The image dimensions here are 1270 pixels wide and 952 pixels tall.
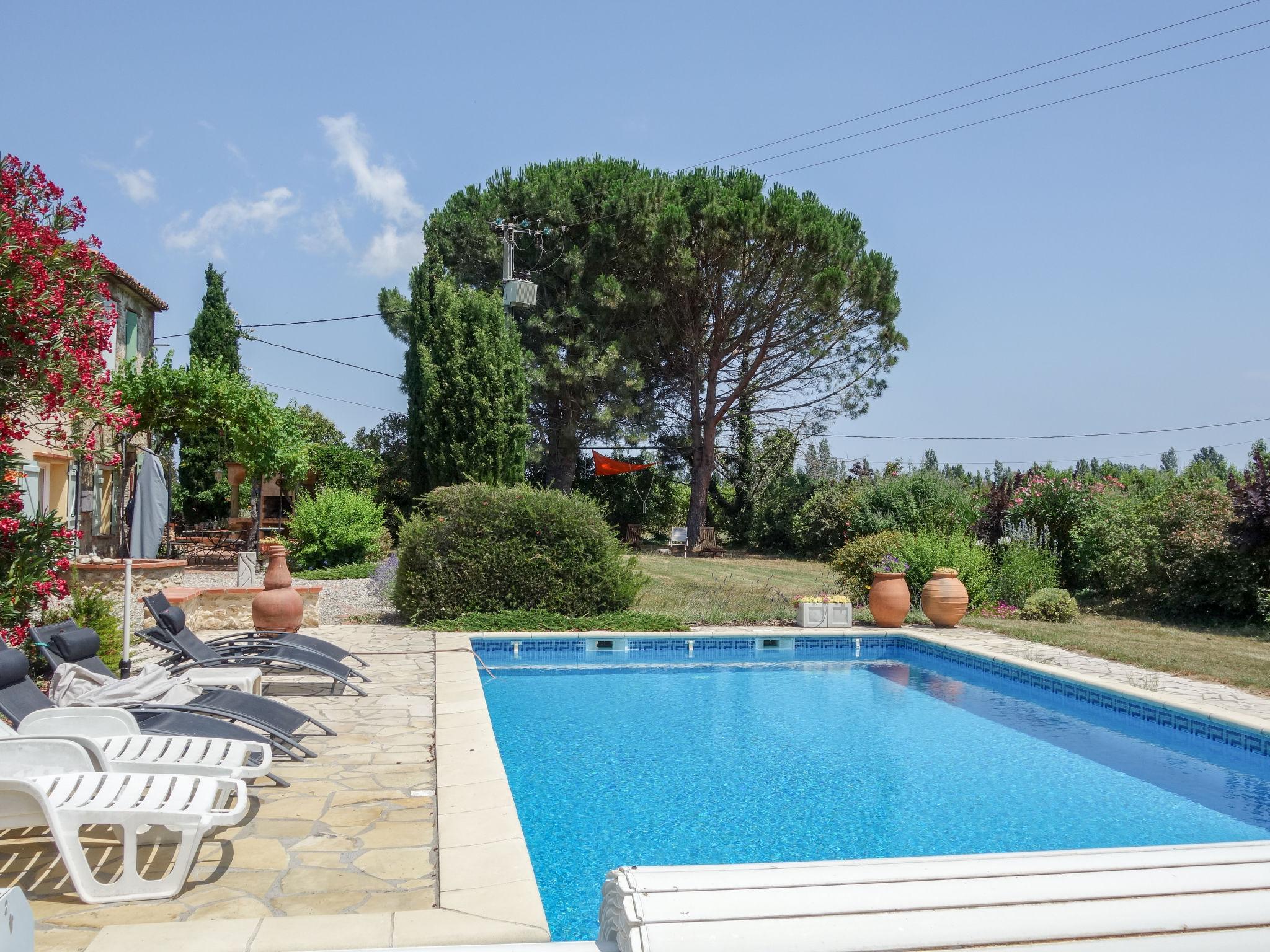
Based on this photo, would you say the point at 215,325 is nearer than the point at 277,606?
No

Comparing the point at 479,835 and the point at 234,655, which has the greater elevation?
the point at 234,655

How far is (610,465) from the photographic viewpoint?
2675 cm

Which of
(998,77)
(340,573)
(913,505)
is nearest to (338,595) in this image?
(340,573)

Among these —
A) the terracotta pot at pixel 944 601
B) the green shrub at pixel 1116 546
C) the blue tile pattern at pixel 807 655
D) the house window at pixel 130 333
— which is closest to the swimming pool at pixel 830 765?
the blue tile pattern at pixel 807 655

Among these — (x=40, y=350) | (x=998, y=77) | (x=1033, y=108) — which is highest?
(x=998, y=77)

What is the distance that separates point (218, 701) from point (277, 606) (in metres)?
4.03

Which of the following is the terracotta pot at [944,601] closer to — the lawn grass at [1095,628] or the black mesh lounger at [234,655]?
the lawn grass at [1095,628]

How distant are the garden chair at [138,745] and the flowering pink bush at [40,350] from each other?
5.58ft

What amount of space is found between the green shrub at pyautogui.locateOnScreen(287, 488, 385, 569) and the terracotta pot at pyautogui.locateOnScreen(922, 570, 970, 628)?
38.3ft

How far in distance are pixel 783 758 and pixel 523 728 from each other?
2141 millimetres

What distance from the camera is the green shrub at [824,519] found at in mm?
23547

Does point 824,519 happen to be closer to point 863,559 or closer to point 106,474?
point 863,559

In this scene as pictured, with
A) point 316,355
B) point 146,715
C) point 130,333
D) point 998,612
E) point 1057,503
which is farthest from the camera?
point 316,355

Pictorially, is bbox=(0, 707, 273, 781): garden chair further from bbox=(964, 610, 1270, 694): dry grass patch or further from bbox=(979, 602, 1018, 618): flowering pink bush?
bbox=(979, 602, 1018, 618): flowering pink bush
